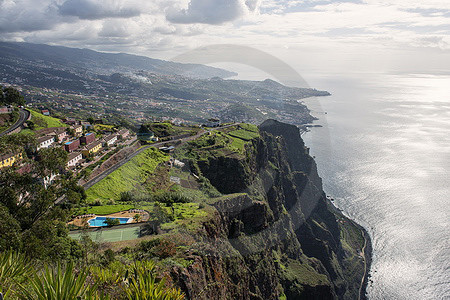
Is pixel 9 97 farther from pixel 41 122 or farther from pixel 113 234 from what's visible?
pixel 113 234

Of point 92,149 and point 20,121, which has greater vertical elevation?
point 20,121

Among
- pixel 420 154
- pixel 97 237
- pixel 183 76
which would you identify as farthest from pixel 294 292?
pixel 183 76

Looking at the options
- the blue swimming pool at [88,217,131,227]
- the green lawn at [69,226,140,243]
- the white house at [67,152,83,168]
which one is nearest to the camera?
the green lawn at [69,226,140,243]

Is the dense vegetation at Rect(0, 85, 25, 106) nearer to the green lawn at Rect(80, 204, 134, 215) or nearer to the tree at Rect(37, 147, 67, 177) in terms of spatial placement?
the green lawn at Rect(80, 204, 134, 215)

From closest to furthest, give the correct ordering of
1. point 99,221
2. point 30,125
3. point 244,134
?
point 99,221, point 30,125, point 244,134

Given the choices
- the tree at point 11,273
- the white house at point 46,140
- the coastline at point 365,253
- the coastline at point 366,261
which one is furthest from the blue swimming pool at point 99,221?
the coastline at point 366,261

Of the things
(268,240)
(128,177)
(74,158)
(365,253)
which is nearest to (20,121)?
(74,158)

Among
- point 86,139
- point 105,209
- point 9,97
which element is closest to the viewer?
point 105,209

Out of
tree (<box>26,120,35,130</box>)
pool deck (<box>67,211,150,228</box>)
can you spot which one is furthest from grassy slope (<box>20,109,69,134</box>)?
pool deck (<box>67,211,150,228</box>)
